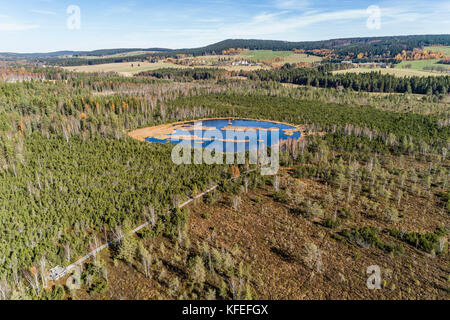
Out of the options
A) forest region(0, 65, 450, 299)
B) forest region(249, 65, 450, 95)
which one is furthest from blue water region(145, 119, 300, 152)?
forest region(249, 65, 450, 95)

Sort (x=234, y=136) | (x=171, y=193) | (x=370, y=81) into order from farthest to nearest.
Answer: (x=370, y=81)
(x=234, y=136)
(x=171, y=193)

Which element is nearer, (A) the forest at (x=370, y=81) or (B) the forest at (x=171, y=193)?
(B) the forest at (x=171, y=193)

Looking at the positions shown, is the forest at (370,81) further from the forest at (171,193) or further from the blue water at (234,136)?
the blue water at (234,136)

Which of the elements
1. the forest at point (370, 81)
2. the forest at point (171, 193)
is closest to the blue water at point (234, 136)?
the forest at point (171, 193)

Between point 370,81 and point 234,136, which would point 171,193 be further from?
point 370,81

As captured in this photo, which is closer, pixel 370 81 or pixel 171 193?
pixel 171 193

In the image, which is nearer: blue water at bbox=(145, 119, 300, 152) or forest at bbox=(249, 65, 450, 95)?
blue water at bbox=(145, 119, 300, 152)

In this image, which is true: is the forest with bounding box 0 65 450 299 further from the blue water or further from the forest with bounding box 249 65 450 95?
the forest with bounding box 249 65 450 95

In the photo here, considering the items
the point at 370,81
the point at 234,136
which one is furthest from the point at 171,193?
the point at 370,81

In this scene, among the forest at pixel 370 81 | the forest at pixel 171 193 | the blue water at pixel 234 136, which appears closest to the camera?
the forest at pixel 171 193
